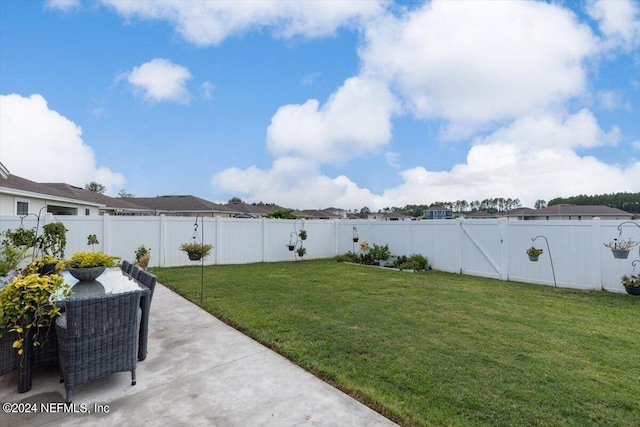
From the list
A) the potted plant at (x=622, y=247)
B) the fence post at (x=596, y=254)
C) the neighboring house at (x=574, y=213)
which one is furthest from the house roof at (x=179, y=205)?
the neighboring house at (x=574, y=213)

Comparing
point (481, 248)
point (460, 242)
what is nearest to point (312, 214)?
point (460, 242)

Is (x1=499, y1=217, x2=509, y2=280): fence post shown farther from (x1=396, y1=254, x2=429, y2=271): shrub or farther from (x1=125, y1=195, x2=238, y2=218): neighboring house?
(x1=125, y1=195, x2=238, y2=218): neighboring house

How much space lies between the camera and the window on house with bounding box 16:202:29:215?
1234 centimetres

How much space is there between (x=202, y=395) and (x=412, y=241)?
30.7 ft

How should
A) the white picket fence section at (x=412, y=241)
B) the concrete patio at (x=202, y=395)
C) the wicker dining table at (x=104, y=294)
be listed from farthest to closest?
the white picket fence section at (x=412, y=241) → the wicker dining table at (x=104, y=294) → the concrete patio at (x=202, y=395)

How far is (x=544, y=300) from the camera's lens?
6.12 m

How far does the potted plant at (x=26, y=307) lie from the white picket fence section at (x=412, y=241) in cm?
765

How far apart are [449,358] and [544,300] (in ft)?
13.4

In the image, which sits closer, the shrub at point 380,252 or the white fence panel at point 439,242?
the white fence panel at point 439,242

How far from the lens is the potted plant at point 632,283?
6023mm

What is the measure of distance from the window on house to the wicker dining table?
37.1 feet

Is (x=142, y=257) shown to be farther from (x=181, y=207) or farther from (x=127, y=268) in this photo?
(x=181, y=207)

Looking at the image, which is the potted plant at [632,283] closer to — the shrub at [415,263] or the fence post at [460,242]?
the fence post at [460,242]

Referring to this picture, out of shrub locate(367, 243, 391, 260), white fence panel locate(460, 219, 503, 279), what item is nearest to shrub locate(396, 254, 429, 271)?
shrub locate(367, 243, 391, 260)
